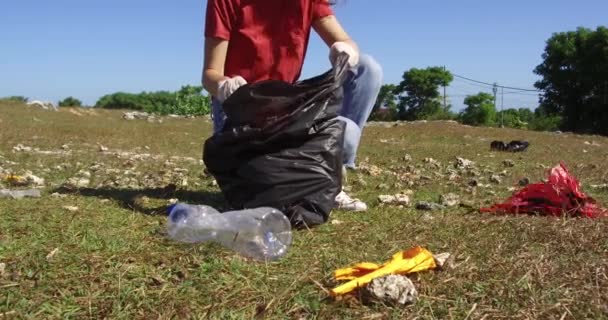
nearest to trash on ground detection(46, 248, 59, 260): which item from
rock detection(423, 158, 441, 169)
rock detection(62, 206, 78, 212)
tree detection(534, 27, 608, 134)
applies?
rock detection(62, 206, 78, 212)

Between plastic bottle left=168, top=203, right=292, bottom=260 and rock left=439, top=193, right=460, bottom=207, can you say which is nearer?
plastic bottle left=168, top=203, right=292, bottom=260

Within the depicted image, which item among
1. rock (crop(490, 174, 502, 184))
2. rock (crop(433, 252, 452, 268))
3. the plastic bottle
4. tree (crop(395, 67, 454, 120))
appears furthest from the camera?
tree (crop(395, 67, 454, 120))

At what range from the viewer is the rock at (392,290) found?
1.88 meters

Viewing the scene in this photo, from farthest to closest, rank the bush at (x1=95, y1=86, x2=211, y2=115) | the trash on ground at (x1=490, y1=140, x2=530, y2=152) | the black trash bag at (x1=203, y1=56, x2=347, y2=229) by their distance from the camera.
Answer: the bush at (x1=95, y1=86, x2=211, y2=115) < the trash on ground at (x1=490, y1=140, x2=530, y2=152) < the black trash bag at (x1=203, y1=56, x2=347, y2=229)

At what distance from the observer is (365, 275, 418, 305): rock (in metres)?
1.88

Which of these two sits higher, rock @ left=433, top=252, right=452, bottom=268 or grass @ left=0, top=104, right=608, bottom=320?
rock @ left=433, top=252, right=452, bottom=268

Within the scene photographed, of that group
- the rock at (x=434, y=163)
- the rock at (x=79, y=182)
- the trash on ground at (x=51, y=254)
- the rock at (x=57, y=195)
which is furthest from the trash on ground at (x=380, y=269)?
the rock at (x=434, y=163)

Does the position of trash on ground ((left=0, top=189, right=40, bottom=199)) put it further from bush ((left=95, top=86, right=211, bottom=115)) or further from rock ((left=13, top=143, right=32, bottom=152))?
bush ((left=95, top=86, right=211, bottom=115))

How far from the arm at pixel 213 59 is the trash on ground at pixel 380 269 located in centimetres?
151

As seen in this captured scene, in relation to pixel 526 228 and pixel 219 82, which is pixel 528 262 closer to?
pixel 526 228

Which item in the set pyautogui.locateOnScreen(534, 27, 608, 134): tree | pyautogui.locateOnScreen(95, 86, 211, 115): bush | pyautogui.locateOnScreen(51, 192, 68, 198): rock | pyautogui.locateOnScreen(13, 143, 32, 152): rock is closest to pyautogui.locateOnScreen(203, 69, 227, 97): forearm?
pyautogui.locateOnScreen(51, 192, 68, 198): rock

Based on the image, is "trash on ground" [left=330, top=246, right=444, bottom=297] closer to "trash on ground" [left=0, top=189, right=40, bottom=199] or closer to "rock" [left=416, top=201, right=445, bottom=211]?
"rock" [left=416, top=201, right=445, bottom=211]

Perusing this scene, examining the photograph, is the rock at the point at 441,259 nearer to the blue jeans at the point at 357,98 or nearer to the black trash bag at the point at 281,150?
the black trash bag at the point at 281,150

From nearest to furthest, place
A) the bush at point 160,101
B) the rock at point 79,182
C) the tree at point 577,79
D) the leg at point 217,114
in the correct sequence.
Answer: the leg at point 217,114 < the rock at point 79,182 < the tree at point 577,79 < the bush at point 160,101
